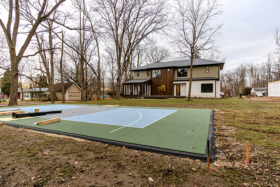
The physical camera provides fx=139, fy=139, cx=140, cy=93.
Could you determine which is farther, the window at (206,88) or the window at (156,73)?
the window at (156,73)

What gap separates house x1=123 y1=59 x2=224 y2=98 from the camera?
22983 mm

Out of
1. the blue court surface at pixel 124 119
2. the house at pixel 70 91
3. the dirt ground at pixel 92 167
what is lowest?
the dirt ground at pixel 92 167

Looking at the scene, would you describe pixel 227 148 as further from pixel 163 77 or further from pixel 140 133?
pixel 163 77

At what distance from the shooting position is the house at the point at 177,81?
75.4ft

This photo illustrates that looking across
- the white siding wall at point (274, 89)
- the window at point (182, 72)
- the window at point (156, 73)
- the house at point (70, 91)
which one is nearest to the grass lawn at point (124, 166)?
the window at point (182, 72)

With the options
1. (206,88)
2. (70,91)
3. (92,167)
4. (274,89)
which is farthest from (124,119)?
(274,89)

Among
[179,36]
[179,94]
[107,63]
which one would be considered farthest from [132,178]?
[107,63]

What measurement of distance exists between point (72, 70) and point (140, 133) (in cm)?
3282

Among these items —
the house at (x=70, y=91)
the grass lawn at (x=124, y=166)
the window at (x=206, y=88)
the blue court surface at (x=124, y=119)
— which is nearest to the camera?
the grass lawn at (x=124, y=166)

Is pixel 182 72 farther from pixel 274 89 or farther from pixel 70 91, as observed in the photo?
pixel 70 91

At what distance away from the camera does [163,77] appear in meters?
26.4

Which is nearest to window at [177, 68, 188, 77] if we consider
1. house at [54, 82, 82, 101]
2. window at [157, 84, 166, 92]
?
window at [157, 84, 166, 92]

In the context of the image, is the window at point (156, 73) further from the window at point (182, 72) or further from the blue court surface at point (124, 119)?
the blue court surface at point (124, 119)

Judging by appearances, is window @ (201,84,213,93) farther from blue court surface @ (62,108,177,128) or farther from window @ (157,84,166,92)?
blue court surface @ (62,108,177,128)
